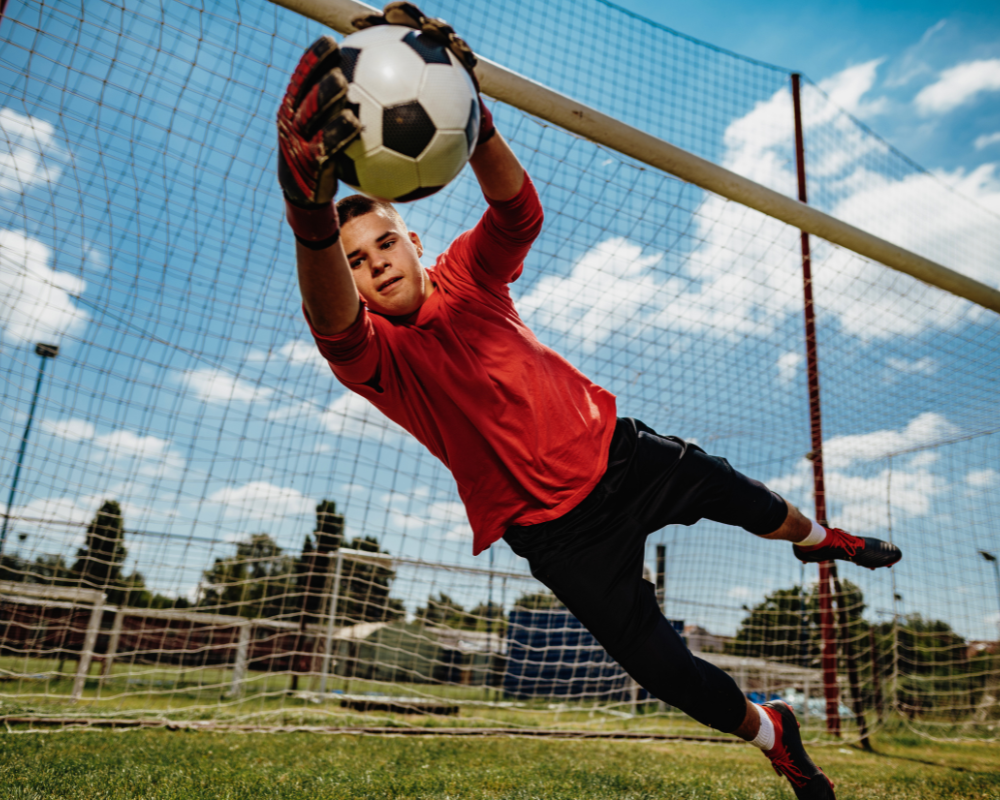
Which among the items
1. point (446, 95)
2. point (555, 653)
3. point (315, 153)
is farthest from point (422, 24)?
point (555, 653)

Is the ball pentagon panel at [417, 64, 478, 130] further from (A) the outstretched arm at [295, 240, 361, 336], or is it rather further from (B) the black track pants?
(B) the black track pants

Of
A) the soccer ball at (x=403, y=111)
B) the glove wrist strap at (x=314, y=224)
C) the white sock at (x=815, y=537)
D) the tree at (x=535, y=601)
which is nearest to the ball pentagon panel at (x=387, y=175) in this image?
the soccer ball at (x=403, y=111)

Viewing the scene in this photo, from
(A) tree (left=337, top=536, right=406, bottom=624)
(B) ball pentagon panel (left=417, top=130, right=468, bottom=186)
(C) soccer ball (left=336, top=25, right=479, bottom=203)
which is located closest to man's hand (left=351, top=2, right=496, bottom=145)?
(C) soccer ball (left=336, top=25, right=479, bottom=203)

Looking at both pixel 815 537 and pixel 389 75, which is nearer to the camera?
pixel 389 75

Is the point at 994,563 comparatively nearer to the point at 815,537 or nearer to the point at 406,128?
the point at 815,537

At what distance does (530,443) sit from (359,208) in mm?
923

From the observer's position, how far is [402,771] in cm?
344

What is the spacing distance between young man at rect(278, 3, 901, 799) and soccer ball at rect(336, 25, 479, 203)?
0.89 feet

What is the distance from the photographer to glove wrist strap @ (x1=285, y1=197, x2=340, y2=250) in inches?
54.5

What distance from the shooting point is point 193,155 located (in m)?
4.20

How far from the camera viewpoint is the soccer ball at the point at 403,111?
143cm

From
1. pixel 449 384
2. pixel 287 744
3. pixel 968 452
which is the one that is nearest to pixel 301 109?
pixel 449 384

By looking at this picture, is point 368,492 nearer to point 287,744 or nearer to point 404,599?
point 404,599

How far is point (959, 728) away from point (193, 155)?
10.9 m
